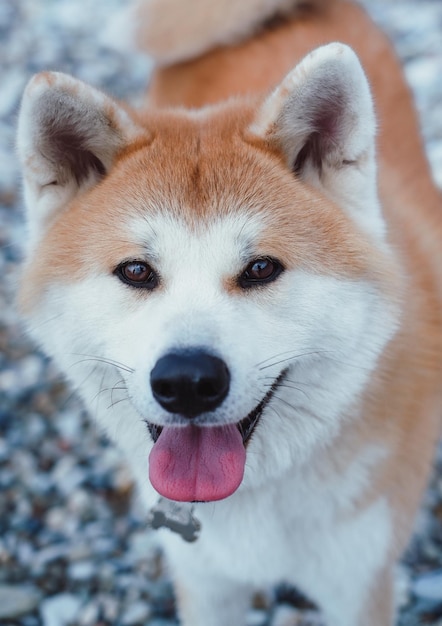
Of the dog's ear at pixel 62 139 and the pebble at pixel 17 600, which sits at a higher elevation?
the dog's ear at pixel 62 139

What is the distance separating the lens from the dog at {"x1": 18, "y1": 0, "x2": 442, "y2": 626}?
1.53 meters

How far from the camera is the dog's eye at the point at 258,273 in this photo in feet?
5.16

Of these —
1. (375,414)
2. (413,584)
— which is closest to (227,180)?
(375,414)

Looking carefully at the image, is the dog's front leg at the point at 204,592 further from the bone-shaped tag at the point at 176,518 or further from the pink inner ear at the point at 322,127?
the pink inner ear at the point at 322,127

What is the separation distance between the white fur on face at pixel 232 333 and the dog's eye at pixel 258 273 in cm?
2

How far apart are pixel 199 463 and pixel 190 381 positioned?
29 cm

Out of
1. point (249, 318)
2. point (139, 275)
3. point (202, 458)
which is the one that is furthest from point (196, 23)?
point (202, 458)

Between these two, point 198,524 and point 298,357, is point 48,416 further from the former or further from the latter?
point 298,357

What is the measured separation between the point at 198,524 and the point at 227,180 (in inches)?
34.3

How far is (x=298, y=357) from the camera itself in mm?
1562

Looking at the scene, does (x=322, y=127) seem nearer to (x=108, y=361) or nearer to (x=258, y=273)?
(x=258, y=273)

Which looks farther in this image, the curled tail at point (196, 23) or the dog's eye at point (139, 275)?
the curled tail at point (196, 23)

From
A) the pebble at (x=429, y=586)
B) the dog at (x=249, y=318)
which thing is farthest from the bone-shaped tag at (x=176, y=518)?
the pebble at (x=429, y=586)

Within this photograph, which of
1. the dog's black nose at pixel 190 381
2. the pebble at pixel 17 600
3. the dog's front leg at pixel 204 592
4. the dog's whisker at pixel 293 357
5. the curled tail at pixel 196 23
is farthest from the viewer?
the curled tail at pixel 196 23
